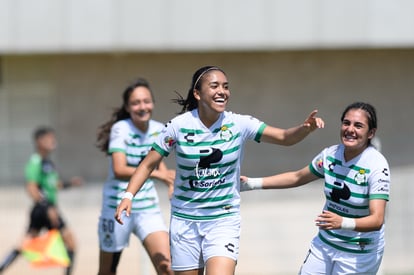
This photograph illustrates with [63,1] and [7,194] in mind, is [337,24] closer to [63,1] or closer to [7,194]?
[63,1]

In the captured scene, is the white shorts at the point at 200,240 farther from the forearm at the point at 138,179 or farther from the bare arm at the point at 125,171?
the bare arm at the point at 125,171

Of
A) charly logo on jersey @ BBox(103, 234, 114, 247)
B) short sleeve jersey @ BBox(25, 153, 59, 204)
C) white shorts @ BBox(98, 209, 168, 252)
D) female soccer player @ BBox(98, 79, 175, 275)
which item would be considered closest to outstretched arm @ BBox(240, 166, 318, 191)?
female soccer player @ BBox(98, 79, 175, 275)

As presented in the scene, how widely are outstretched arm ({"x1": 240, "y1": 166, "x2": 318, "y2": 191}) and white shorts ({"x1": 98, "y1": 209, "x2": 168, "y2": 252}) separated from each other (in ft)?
3.82

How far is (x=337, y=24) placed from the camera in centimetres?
1538

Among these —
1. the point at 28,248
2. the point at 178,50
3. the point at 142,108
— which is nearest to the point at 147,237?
the point at 142,108

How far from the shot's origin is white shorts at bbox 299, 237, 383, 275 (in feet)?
21.6

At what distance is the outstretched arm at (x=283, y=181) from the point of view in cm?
693

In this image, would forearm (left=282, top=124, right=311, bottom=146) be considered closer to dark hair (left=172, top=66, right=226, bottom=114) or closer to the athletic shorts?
dark hair (left=172, top=66, right=226, bottom=114)

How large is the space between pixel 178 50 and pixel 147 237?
7891 mm

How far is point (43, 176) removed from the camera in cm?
1205

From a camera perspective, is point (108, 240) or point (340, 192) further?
point (108, 240)

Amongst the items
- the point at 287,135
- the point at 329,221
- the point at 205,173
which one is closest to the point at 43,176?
the point at 205,173

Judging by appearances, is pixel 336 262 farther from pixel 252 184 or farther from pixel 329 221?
pixel 252 184

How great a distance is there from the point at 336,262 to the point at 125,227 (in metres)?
2.17
